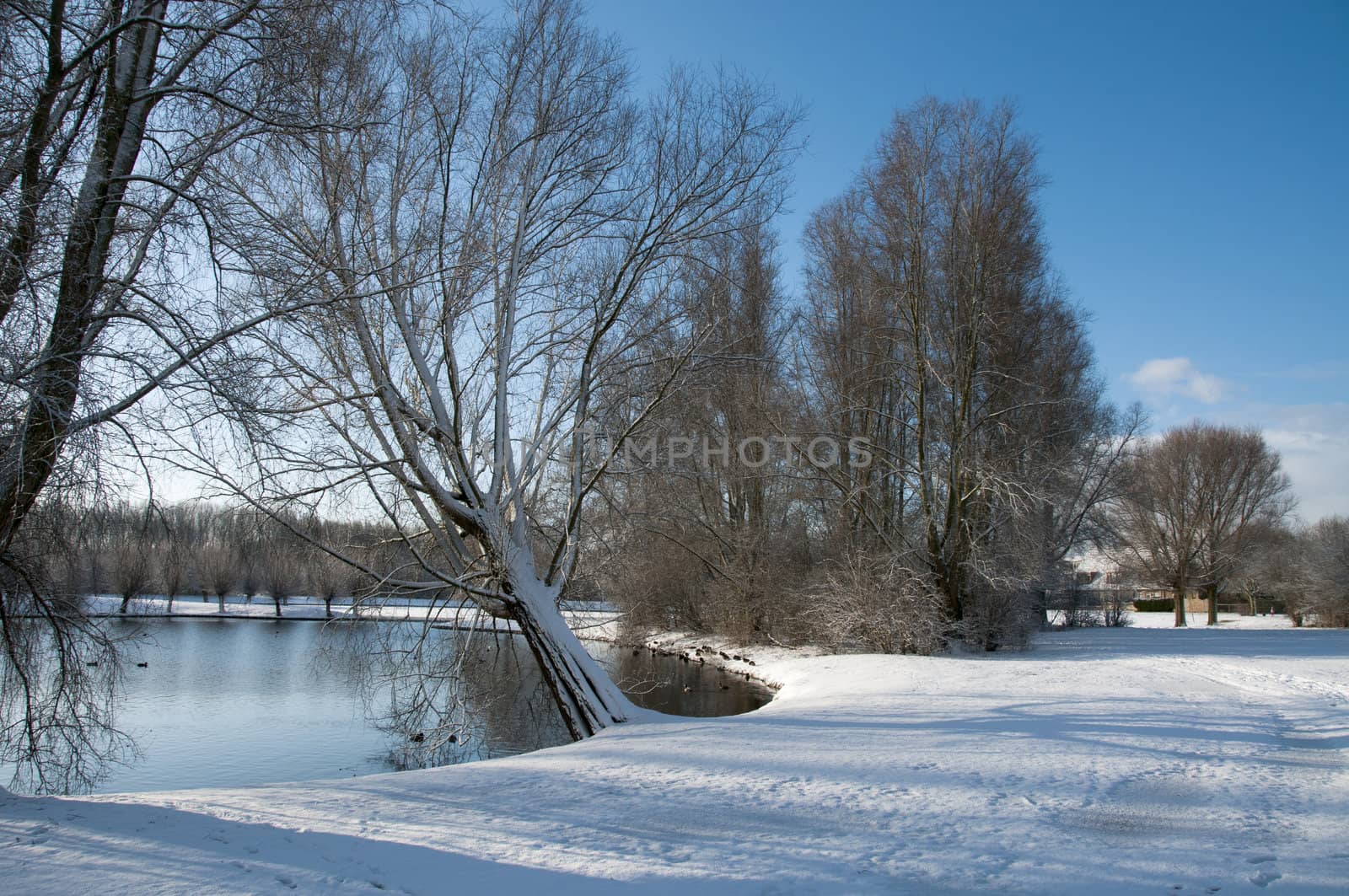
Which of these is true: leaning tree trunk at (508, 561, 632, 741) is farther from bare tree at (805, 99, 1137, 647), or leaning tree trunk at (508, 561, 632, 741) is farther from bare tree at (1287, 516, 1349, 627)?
bare tree at (1287, 516, 1349, 627)

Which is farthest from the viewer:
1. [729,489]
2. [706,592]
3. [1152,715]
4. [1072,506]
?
[1072,506]

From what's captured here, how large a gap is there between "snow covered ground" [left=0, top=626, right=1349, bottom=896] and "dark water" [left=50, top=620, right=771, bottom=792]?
91.5 inches

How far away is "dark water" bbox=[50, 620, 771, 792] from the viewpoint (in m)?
9.04

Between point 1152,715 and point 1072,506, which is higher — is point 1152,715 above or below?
below

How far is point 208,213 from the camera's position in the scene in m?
5.14

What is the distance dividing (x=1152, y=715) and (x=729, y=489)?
13.8 m

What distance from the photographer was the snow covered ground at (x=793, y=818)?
407 cm

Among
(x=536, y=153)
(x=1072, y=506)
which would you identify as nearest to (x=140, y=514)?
(x=536, y=153)

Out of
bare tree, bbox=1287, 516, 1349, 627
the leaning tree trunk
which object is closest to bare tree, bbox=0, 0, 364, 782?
the leaning tree trunk

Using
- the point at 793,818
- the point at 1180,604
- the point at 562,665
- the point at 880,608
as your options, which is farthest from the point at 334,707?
the point at 1180,604

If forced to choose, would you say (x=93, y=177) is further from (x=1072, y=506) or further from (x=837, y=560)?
(x=1072, y=506)

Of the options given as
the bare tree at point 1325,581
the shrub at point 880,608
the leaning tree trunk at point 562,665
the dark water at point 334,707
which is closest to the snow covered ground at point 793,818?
the leaning tree trunk at point 562,665

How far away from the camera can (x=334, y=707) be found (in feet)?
44.9

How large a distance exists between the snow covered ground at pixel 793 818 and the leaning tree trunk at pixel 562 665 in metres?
0.97
